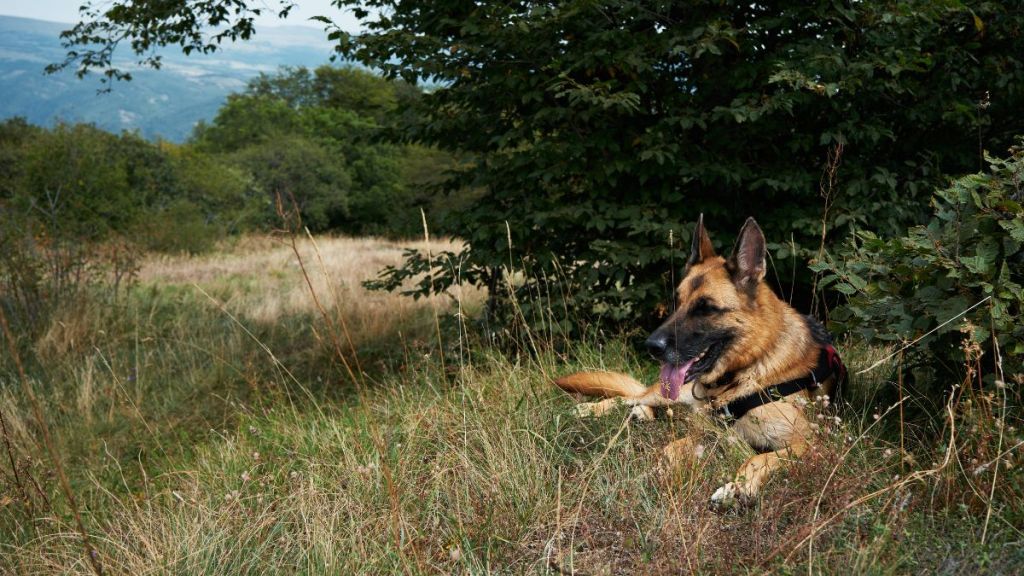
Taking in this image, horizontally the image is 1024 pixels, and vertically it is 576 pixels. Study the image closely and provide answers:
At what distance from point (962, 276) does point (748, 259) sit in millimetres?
935

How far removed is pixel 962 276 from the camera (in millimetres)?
2859

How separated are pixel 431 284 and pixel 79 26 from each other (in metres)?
5.23

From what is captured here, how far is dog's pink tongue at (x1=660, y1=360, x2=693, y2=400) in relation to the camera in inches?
137

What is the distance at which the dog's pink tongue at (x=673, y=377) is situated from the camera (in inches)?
137

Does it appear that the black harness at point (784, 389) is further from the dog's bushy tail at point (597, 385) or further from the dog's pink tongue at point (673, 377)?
the dog's bushy tail at point (597, 385)

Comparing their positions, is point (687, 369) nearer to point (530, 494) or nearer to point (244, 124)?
point (530, 494)

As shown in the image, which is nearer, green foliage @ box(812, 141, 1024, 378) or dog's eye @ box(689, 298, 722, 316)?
green foliage @ box(812, 141, 1024, 378)

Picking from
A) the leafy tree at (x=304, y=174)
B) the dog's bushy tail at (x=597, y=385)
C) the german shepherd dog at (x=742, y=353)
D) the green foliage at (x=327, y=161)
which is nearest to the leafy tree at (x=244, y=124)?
the green foliage at (x=327, y=161)

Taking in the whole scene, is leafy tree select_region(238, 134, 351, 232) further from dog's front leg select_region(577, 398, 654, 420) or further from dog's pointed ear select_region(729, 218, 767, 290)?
dog's pointed ear select_region(729, 218, 767, 290)

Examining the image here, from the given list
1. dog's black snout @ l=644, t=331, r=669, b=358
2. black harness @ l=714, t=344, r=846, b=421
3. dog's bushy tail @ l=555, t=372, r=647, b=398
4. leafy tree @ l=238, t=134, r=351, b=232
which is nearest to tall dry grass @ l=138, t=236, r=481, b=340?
dog's bushy tail @ l=555, t=372, r=647, b=398

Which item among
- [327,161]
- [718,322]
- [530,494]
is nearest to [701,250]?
[718,322]

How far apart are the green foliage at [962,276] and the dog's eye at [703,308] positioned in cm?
61

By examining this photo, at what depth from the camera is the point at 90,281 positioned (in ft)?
28.1

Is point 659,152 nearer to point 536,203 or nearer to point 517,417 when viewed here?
point 536,203
